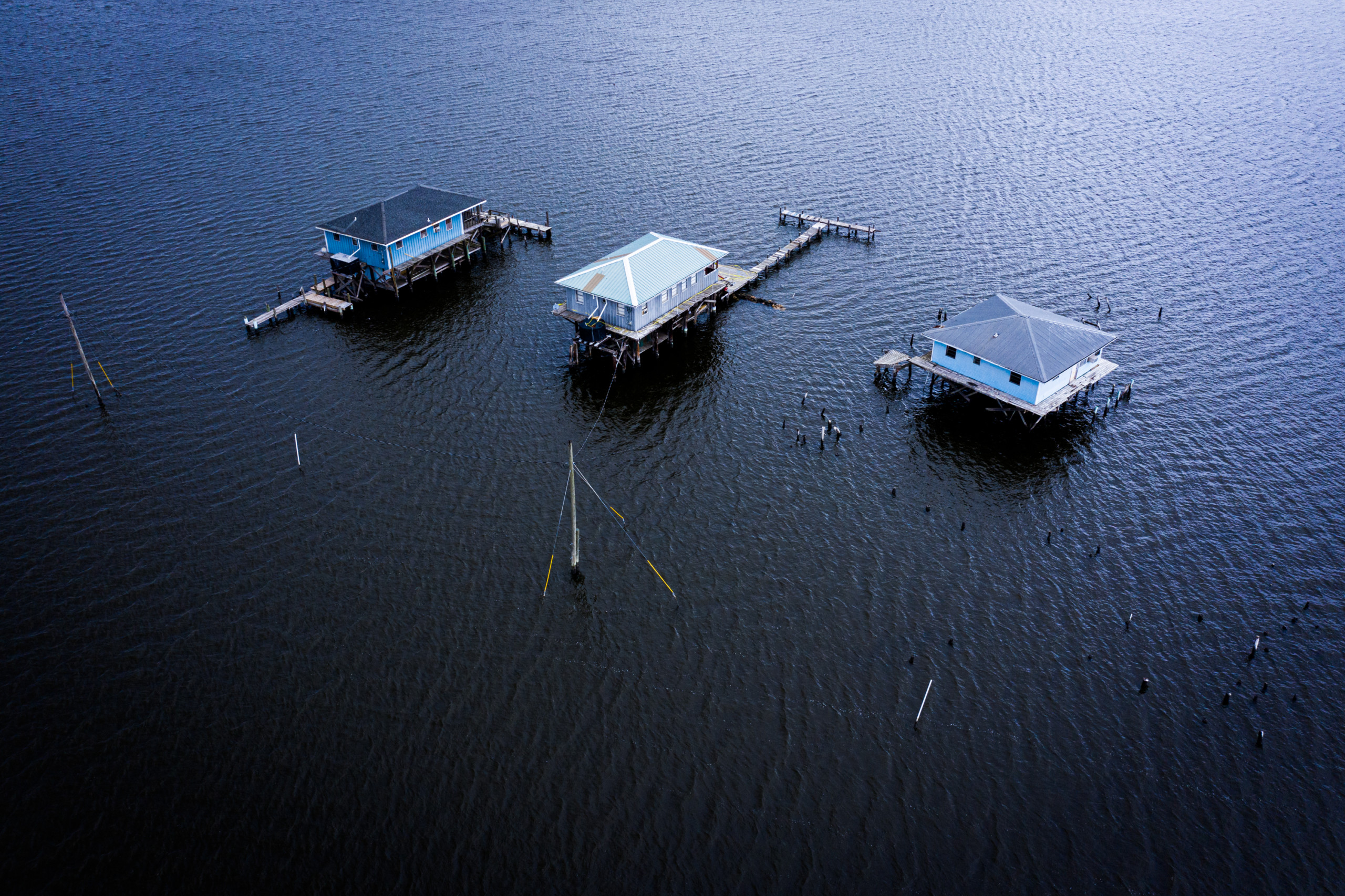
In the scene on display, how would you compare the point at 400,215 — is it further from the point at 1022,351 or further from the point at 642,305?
the point at 1022,351

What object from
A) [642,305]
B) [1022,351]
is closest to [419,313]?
[642,305]

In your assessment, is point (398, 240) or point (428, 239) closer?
point (398, 240)

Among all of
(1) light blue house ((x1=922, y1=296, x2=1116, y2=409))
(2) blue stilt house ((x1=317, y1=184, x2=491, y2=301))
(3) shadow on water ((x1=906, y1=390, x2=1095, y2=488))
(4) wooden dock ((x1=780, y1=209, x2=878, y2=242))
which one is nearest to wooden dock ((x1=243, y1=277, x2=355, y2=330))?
(2) blue stilt house ((x1=317, y1=184, x2=491, y2=301))

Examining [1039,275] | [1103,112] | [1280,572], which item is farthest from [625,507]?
[1103,112]

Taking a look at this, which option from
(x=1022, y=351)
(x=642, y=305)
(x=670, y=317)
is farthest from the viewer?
(x=670, y=317)

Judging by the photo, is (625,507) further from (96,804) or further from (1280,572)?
(1280,572)

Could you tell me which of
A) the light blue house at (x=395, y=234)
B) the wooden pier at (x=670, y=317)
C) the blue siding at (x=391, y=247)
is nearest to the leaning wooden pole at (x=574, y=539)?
the wooden pier at (x=670, y=317)

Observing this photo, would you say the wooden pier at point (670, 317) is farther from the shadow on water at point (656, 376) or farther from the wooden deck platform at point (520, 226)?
the wooden deck platform at point (520, 226)
